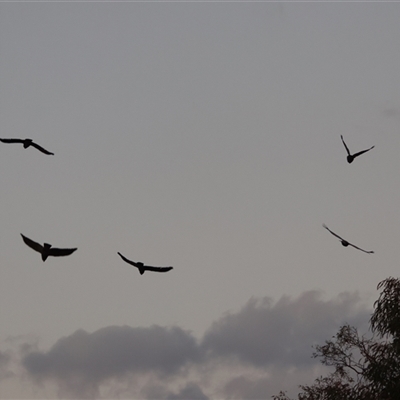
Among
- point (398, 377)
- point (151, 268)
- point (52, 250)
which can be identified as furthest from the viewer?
point (398, 377)

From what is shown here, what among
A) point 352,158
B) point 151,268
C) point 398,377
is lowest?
point 398,377

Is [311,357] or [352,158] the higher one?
[352,158]

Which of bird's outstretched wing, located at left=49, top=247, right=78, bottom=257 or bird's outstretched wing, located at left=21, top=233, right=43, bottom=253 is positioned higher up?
bird's outstretched wing, located at left=21, top=233, right=43, bottom=253

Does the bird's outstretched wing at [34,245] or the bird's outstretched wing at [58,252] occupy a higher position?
the bird's outstretched wing at [34,245]

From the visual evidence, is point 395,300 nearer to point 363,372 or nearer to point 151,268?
point 363,372

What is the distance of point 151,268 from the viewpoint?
66.1ft

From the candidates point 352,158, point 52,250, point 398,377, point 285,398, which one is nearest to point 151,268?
point 52,250

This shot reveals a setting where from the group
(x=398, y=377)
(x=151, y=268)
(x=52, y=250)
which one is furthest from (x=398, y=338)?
(x=52, y=250)

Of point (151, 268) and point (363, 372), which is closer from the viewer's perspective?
point (151, 268)

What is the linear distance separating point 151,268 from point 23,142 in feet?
16.7

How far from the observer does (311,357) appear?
35469 millimetres

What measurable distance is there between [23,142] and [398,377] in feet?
57.5

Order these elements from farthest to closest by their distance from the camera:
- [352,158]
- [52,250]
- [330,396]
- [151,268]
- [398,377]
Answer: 1. [330,396]
2. [398,377]
3. [352,158]
4. [151,268]
5. [52,250]

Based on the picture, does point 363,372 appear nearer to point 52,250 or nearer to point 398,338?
point 398,338
